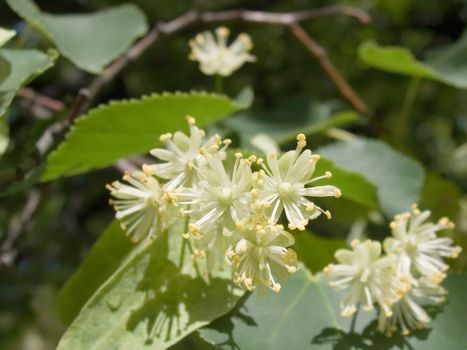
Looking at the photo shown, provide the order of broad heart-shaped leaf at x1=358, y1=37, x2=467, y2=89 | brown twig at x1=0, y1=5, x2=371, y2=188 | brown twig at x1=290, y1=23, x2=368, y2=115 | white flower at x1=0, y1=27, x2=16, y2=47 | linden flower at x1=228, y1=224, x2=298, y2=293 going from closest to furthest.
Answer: linden flower at x1=228, y1=224, x2=298, y2=293, white flower at x1=0, y1=27, x2=16, y2=47, brown twig at x1=0, y1=5, x2=371, y2=188, broad heart-shaped leaf at x1=358, y1=37, x2=467, y2=89, brown twig at x1=290, y1=23, x2=368, y2=115

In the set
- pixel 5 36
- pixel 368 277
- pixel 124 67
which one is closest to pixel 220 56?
pixel 124 67

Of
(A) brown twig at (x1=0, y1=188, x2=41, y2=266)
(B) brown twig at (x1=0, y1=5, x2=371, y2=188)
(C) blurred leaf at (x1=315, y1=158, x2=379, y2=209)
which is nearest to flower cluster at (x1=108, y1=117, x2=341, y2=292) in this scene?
(C) blurred leaf at (x1=315, y1=158, x2=379, y2=209)

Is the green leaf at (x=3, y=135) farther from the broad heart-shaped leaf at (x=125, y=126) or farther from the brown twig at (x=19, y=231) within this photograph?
the brown twig at (x=19, y=231)

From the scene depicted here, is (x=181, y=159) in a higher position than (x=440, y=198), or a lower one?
higher

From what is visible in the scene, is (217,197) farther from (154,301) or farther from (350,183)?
(350,183)

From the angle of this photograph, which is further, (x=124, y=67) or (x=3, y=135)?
(x=124, y=67)

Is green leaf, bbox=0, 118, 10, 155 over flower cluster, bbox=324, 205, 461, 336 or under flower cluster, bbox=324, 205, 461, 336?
over

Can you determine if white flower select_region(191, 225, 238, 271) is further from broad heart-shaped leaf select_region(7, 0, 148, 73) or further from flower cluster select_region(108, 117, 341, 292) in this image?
broad heart-shaped leaf select_region(7, 0, 148, 73)
